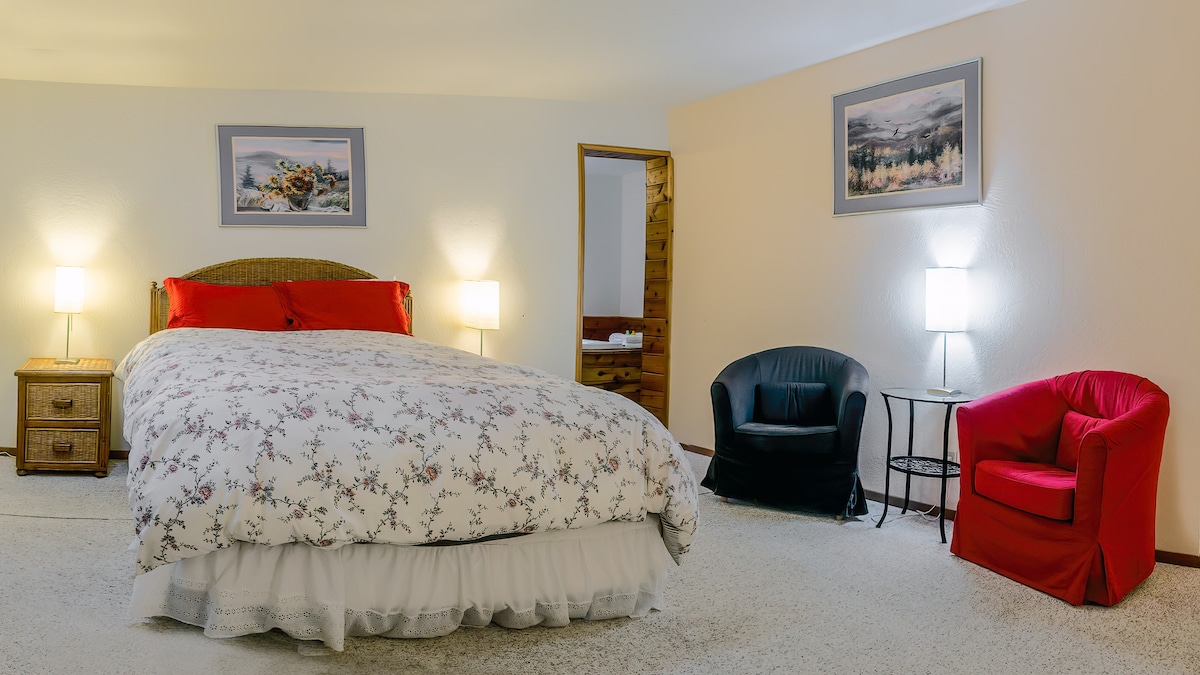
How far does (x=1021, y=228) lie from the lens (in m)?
3.89

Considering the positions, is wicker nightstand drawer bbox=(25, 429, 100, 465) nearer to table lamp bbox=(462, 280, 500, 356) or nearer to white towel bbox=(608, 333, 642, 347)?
table lamp bbox=(462, 280, 500, 356)

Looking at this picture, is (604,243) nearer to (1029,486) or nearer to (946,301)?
(946,301)

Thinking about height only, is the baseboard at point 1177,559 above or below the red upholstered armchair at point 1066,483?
below

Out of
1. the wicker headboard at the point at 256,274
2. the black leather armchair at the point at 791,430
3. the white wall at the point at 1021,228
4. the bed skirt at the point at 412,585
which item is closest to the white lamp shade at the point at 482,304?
the wicker headboard at the point at 256,274

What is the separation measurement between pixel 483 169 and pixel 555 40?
141cm

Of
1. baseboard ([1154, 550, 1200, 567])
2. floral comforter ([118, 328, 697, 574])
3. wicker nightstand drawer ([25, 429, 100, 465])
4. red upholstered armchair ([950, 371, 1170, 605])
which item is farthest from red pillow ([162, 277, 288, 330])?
baseboard ([1154, 550, 1200, 567])

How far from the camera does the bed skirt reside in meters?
2.33

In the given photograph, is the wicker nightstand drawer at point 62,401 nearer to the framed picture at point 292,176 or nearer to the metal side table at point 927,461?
the framed picture at point 292,176

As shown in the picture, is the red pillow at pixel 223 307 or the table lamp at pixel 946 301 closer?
the table lamp at pixel 946 301

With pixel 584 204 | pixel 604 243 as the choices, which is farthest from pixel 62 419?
pixel 604 243

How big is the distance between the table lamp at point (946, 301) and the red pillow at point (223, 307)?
330 cm

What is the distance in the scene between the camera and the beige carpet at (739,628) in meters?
2.37

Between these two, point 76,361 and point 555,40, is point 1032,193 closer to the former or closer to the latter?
point 555,40

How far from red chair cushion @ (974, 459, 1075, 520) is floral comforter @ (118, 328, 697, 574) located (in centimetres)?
126
